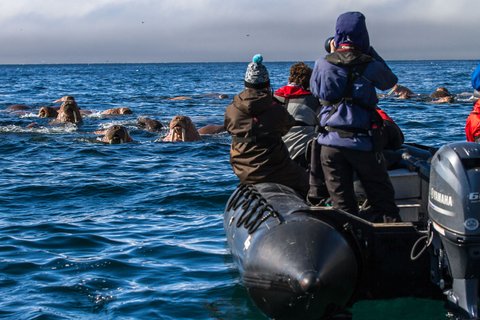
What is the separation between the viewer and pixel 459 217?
592 cm

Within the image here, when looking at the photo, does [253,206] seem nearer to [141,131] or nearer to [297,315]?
[297,315]

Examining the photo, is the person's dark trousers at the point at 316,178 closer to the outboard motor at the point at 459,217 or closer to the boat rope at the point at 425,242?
the boat rope at the point at 425,242

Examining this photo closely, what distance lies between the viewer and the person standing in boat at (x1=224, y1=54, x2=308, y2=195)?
7.91m

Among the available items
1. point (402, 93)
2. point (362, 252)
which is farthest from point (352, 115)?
point (402, 93)

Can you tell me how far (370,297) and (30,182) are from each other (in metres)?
9.31

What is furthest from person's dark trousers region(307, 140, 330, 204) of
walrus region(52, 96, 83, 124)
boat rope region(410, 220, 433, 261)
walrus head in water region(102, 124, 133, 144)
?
walrus region(52, 96, 83, 124)

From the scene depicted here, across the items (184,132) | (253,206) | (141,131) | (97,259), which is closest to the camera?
(253,206)

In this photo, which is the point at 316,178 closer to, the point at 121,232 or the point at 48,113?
the point at 121,232

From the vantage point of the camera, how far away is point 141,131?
22.7m

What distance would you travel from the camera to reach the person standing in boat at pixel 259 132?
25.9 feet

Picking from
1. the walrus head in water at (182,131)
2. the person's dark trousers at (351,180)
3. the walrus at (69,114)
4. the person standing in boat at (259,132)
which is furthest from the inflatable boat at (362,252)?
the walrus at (69,114)

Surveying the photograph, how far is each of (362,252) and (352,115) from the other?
114 centimetres

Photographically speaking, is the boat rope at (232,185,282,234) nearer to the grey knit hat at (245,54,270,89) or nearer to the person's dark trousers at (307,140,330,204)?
the person's dark trousers at (307,140,330,204)

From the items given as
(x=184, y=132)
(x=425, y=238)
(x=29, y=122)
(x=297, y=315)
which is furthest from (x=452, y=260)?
(x=29, y=122)
